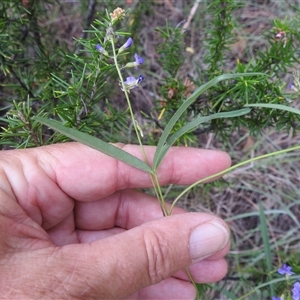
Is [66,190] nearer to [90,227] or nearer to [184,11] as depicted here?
[90,227]

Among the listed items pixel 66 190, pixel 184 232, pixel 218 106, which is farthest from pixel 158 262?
pixel 218 106

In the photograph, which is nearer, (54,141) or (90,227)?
(54,141)

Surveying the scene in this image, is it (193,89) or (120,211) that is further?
(193,89)

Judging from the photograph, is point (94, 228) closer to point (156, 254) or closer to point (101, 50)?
point (156, 254)

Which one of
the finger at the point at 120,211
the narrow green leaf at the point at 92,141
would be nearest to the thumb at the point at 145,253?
the narrow green leaf at the point at 92,141

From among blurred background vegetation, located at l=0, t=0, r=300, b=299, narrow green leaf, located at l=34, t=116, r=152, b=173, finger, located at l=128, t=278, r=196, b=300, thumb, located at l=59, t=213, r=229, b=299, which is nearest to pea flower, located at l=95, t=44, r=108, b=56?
blurred background vegetation, located at l=0, t=0, r=300, b=299

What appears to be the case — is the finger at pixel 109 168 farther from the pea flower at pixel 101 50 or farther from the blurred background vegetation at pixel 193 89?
the pea flower at pixel 101 50

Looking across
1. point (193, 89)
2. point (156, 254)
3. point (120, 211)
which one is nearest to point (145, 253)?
point (156, 254)
